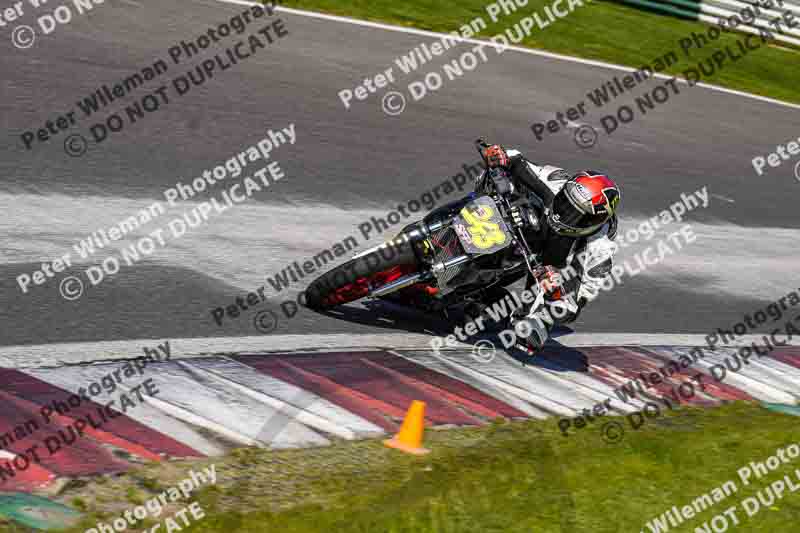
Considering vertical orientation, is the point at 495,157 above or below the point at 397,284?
above

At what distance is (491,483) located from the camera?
17.9 ft

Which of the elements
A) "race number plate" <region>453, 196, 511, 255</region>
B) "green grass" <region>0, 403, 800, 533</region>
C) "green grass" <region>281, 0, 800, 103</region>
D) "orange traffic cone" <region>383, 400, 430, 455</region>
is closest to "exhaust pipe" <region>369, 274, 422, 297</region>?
"race number plate" <region>453, 196, 511, 255</region>

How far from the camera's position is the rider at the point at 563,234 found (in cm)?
697

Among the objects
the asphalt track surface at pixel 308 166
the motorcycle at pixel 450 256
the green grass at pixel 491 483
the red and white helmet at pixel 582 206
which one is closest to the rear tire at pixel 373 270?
the motorcycle at pixel 450 256

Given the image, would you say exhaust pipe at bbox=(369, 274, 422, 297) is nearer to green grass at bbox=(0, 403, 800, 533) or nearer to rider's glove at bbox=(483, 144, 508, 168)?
rider's glove at bbox=(483, 144, 508, 168)

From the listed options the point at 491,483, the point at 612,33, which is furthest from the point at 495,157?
the point at 612,33

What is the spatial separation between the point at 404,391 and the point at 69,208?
355 centimetres

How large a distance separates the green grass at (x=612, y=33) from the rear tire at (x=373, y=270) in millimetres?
8593

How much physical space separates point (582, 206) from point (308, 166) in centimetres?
397

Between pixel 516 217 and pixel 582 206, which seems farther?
pixel 516 217

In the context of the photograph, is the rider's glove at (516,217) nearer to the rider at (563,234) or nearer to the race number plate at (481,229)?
the rider at (563,234)

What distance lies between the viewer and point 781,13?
780 inches

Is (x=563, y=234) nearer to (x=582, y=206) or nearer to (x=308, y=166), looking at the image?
(x=582, y=206)

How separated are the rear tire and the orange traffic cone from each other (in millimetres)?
1503
